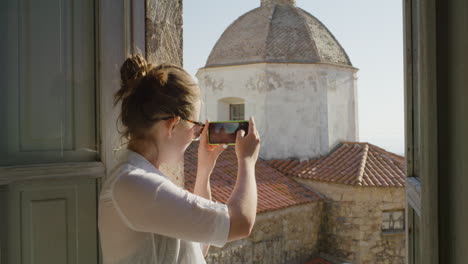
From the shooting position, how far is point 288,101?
12.4m

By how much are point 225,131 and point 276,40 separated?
11.6 metres

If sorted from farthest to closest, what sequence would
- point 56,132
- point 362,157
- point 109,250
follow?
point 362,157
point 56,132
point 109,250

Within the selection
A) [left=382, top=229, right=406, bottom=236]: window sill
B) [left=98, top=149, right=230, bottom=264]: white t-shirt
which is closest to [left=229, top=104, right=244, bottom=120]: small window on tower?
[left=382, top=229, right=406, bottom=236]: window sill

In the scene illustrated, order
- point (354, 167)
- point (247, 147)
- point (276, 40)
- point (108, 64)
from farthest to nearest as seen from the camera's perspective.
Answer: point (276, 40) → point (354, 167) → point (108, 64) → point (247, 147)

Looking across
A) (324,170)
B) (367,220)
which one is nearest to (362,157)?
(324,170)

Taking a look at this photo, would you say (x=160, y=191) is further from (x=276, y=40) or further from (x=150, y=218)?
(x=276, y=40)

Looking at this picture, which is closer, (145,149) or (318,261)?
(145,149)

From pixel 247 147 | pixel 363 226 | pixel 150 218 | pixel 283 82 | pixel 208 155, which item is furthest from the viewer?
pixel 283 82

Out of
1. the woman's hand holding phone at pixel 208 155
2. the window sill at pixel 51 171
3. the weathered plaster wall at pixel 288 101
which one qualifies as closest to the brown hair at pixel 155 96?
the woman's hand holding phone at pixel 208 155

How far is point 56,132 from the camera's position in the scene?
1748 millimetres

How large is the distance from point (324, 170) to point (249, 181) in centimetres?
1046

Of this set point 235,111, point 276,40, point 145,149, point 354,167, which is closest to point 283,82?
point 276,40

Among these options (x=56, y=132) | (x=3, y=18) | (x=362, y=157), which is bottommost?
(x=362, y=157)

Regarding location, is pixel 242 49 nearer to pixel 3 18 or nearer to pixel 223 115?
pixel 223 115
